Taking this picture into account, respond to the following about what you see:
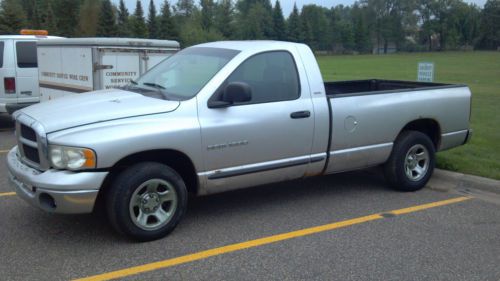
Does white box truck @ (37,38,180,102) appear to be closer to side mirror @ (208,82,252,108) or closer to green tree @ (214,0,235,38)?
side mirror @ (208,82,252,108)

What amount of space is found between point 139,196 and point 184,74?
1.43 metres

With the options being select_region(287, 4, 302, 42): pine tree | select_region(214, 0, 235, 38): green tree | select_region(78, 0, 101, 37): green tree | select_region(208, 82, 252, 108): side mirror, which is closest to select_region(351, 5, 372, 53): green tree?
select_region(287, 4, 302, 42): pine tree

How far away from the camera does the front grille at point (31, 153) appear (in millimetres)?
4535

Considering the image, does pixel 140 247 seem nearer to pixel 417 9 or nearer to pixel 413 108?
pixel 413 108

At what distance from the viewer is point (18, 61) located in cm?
1082

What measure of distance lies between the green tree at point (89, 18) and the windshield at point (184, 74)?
5447 centimetres

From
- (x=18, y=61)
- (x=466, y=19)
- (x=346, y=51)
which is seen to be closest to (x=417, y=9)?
(x=466, y=19)

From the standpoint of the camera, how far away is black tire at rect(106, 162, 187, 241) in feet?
14.6

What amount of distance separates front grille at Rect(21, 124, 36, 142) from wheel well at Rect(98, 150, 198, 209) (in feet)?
2.43

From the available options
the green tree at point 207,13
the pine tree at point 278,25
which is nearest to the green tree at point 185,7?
the green tree at point 207,13

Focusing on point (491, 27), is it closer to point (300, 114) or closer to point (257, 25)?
point (257, 25)

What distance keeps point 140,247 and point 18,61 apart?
7741mm

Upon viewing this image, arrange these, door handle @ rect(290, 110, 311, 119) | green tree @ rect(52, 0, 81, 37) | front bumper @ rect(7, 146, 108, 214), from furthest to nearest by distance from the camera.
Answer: green tree @ rect(52, 0, 81, 37) < door handle @ rect(290, 110, 311, 119) < front bumper @ rect(7, 146, 108, 214)

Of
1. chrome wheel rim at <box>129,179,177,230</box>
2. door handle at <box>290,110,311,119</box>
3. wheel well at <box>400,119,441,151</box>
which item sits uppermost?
door handle at <box>290,110,311,119</box>
